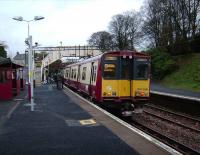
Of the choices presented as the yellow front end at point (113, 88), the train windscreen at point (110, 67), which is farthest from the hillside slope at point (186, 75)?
the train windscreen at point (110, 67)

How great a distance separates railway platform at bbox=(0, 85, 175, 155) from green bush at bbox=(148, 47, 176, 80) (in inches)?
1815

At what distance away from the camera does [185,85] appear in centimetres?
5262

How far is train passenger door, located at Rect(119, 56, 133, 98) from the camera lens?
70.4 feet

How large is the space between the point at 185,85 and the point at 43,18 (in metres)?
19.8

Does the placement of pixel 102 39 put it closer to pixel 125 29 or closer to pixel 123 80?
pixel 125 29

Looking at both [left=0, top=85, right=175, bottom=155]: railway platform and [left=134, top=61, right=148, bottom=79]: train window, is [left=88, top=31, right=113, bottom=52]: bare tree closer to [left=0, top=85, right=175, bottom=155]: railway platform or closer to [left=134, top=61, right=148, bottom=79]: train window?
[left=134, top=61, right=148, bottom=79]: train window

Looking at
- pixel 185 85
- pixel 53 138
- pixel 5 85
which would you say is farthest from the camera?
pixel 185 85

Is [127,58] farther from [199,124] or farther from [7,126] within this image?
[7,126]

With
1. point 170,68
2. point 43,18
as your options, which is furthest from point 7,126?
point 170,68

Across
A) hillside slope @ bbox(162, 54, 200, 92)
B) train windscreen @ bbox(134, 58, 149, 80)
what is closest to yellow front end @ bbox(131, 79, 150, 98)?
train windscreen @ bbox(134, 58, 149, 80)

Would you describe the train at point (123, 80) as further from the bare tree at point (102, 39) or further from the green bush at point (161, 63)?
the bare tree at point (102, 39)

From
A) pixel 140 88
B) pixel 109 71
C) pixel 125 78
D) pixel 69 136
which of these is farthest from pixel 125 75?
pixel 69 136

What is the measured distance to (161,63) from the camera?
2562 inches

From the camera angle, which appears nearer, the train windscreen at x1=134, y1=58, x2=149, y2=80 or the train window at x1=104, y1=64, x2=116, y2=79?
the train window at x1=104, y1=64, x2=116, y2=79
